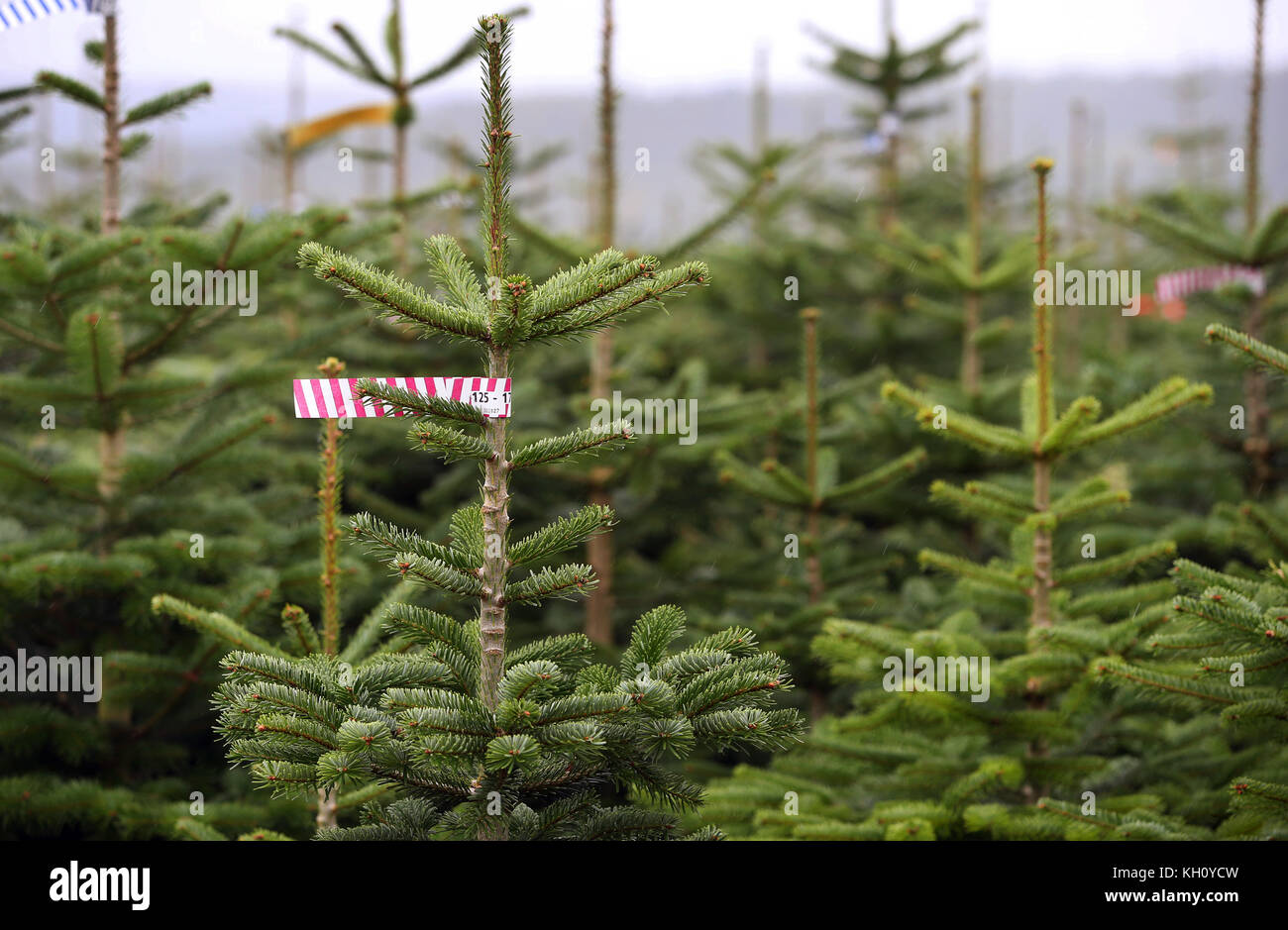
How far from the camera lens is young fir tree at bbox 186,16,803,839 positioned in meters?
2.56

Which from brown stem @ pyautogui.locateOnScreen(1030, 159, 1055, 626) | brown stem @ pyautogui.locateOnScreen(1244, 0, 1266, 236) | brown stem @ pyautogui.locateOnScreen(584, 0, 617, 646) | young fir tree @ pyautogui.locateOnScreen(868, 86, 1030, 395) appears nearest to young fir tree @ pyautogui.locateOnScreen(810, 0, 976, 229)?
young fir tree @ pyautogui.locateOnScreen(868, 86, 1030, 395)

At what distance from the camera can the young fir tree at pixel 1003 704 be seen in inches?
166

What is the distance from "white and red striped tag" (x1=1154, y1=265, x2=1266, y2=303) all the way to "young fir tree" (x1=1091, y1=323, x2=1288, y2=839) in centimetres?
354

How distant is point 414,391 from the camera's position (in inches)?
107

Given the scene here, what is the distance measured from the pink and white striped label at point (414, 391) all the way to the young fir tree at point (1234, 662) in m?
2.23

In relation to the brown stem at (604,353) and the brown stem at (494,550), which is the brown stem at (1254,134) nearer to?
the brown stem at (604,353)

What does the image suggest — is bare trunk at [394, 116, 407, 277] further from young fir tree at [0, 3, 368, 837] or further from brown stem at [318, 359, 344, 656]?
brown stem at [318, 359, 344, 656]

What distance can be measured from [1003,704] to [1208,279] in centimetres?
388
